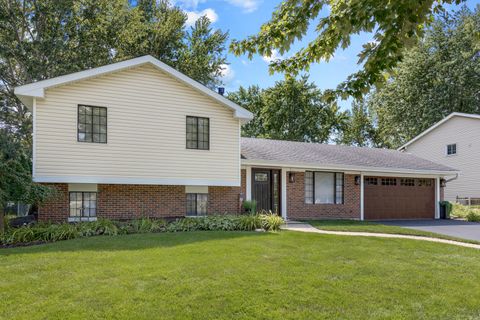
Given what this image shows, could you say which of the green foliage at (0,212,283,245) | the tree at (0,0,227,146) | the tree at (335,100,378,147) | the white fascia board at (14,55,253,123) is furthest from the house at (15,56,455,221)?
the tree at (335,100,378,147)

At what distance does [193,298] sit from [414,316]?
294 centimetres

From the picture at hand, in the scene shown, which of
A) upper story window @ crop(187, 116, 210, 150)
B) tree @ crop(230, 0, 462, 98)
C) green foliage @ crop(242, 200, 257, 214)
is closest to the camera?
tree @ crop(230, 0, 462, 98)

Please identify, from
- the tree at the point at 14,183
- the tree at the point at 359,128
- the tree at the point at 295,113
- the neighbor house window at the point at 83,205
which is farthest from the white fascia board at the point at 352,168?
the tree at the point at 359,128

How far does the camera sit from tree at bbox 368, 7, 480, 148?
105ft

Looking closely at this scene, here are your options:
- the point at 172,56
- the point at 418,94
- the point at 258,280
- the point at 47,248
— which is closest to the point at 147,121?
the point at 47,248

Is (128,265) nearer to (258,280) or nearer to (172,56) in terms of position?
(258,280)

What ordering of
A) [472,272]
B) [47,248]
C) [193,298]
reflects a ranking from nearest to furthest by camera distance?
1. [193,298]
2. [472,272]
3. [47,248]

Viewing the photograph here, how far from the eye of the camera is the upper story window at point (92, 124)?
12.1 meters

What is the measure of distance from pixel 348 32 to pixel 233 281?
402cm

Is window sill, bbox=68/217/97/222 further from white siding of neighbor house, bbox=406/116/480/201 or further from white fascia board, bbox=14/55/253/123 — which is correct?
white siding of neighbor house, bbox=406/116/480/201

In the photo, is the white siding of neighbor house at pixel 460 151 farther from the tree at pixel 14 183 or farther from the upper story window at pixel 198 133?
the tree at pixel 14 183

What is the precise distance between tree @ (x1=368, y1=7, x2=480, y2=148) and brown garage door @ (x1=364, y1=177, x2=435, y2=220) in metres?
14.4

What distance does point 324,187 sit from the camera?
17125mm

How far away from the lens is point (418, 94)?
34.1 meters
